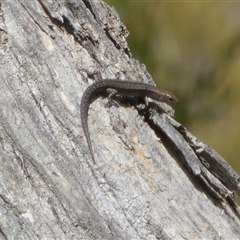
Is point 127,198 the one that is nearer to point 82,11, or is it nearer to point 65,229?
point 65,229

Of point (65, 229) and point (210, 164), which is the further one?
point (210, 164)

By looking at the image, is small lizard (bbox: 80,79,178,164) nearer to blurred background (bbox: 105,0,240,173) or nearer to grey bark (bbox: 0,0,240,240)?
grey bark (bbox: 0,0,240,240)

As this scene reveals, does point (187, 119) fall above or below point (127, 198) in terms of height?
above

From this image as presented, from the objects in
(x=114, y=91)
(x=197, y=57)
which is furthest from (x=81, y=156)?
(x=197, y=57)

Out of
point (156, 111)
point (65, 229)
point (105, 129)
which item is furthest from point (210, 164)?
point (65, 229)

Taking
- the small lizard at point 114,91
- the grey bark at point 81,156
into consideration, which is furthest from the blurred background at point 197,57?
the grey bark at point 81,156

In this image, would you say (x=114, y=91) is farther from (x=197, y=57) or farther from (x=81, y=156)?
(x=197, y=57)

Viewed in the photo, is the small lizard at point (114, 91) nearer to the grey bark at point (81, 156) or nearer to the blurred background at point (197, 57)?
the grey bark at point (81, 156)
